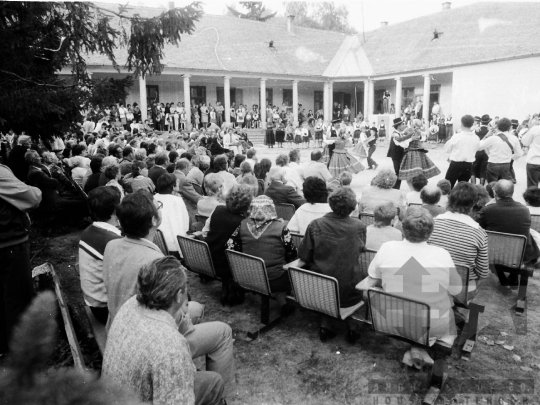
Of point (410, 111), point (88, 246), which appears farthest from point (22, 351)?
point (410, 111)

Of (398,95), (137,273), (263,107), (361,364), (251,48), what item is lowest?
(361,364)

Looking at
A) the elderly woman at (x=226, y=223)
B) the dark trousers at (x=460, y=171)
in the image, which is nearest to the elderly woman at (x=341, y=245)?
the elderly woman at (x=226, y=223)

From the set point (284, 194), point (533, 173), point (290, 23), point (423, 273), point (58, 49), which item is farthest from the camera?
point (290, 23)

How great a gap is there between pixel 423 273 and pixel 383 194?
2.59 metres

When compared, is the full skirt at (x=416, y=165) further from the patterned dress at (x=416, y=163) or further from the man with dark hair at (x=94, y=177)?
the man with dark hair at (x=94, y=177)

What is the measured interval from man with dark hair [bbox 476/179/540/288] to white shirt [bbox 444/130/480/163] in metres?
3.61

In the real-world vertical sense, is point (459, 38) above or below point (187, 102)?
above

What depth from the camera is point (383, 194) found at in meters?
5.35

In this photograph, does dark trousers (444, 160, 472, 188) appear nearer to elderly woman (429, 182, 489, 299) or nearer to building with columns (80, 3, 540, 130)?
elderly woman (429, 182, 489, 299)

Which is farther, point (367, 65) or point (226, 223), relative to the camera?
point (367, 65)

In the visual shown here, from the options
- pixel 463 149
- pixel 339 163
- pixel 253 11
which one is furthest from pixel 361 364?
pixel 253 11

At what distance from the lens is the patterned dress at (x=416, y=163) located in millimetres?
8969

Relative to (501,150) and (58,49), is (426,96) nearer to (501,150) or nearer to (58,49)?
(501,150)

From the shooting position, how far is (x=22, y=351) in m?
0.62
